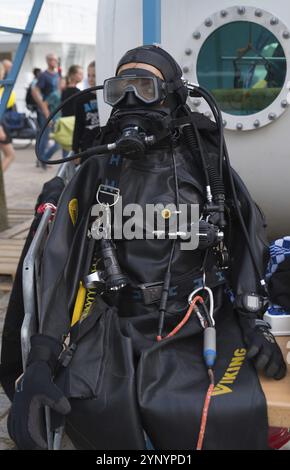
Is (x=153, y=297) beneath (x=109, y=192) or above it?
beneath

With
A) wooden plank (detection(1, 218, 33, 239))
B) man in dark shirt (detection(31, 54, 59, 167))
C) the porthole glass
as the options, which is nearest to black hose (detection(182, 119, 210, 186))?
the porthole glass

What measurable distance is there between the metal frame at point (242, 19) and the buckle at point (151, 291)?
3.32ft

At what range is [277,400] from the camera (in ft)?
5.71

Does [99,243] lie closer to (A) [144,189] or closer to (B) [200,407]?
(A) [144,189]

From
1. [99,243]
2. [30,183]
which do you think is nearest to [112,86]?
[99,243]

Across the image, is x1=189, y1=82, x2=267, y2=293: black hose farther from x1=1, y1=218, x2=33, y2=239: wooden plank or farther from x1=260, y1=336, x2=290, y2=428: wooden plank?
x1=1, y1=218, x2=33, y2=239: wooden plank

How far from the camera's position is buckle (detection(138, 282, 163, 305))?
2020 millimetres

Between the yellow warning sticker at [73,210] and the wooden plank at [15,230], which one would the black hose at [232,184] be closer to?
the yellow warning sticker at [73,210]

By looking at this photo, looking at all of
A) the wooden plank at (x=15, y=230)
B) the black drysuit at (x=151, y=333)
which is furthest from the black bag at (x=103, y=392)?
the wooden plank at (x=15, y=230)

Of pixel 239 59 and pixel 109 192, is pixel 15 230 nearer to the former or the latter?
pixel 239 59

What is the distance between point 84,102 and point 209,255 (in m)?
2.43

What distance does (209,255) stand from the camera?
2135 millimetres

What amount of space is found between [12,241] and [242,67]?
2646 millimetres

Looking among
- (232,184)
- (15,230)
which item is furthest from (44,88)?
(232,184)
